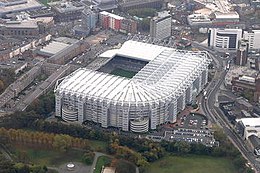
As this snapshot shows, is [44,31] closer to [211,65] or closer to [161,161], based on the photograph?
Answer: [211,65]

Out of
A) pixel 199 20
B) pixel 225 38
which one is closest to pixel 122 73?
pixel 225 38

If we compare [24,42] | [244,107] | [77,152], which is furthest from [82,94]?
[24,42]

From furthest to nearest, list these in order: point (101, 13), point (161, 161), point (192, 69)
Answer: point (101, 13) → point (192, 69) → point (161, 161)

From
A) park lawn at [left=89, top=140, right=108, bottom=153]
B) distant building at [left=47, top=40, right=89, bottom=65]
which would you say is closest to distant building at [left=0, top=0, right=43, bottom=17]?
distant building at [left=47, top=40, right=89, bottom=65]

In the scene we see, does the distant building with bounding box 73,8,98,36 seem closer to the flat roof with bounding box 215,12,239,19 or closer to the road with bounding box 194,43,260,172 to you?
the flat roof with bounding box 215,12,239,19

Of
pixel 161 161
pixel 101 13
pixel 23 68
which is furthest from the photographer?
pixel 101 13

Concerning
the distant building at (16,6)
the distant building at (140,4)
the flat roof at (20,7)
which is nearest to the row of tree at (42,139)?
the distant building at (16,6)

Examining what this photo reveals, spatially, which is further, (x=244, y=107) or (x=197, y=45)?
(x=197, y=45)

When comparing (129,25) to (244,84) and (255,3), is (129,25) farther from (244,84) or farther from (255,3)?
(244,84)
